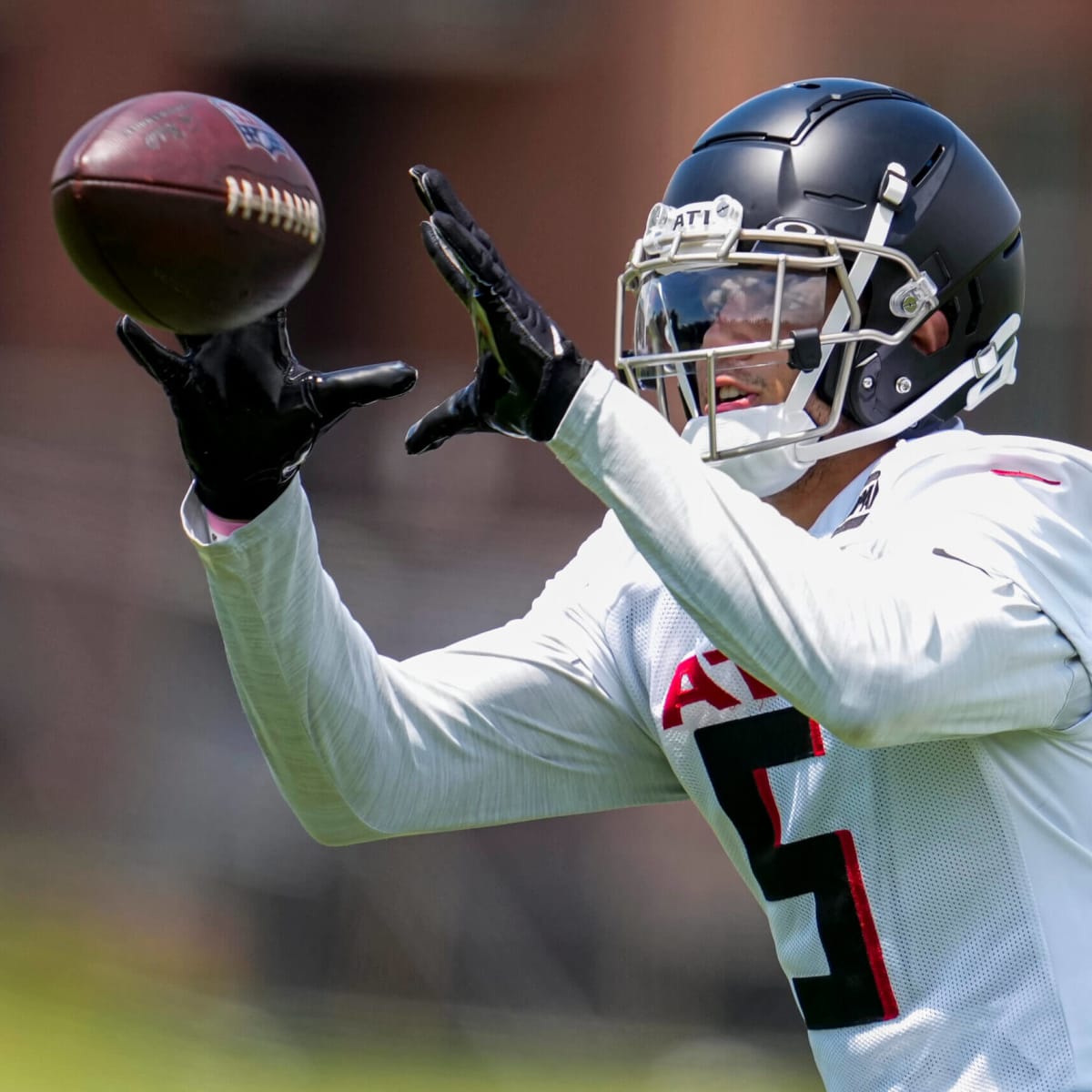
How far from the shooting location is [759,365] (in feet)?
6.93

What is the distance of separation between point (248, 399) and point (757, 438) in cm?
62

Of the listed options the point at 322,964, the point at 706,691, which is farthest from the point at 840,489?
the point at 322,964

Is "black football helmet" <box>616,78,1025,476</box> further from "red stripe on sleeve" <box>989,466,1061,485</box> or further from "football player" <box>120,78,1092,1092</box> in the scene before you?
"red stripe on sleeve" <box>989,466,1061,485</box>

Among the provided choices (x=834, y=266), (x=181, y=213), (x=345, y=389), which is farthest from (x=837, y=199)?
(x=181, y=213)

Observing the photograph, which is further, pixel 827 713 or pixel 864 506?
pixel 864 506

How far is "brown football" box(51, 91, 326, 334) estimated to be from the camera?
1.69 m

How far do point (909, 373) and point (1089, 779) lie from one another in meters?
0.59

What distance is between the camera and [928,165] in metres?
2.22

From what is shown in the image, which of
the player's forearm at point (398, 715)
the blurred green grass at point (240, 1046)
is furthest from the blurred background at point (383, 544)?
the player's forearm at point (398, 715)

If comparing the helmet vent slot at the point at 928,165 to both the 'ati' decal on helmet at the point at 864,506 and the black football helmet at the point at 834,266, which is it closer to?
the black football helmet at the point at 834,266

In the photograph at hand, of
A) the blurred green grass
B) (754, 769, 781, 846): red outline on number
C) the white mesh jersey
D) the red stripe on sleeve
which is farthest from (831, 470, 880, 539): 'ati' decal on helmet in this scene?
the blurred green grass

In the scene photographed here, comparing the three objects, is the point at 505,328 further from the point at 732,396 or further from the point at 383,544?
the point at 383,544

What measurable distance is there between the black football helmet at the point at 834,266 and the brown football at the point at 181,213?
51cm

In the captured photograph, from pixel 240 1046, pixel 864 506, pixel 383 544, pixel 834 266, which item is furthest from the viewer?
pixel 383 544
